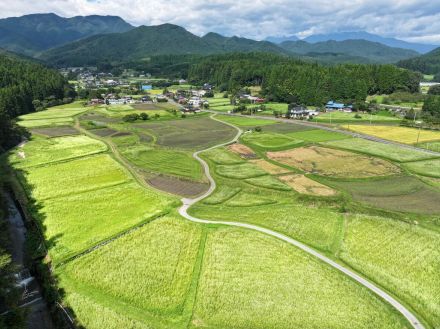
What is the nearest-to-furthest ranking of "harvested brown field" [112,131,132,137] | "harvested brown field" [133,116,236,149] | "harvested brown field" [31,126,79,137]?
"harvested brown field" [133,116,236,149]
"harvested brown field" [31,126,79,137]
"harvested brown field" [112,131,132,137]

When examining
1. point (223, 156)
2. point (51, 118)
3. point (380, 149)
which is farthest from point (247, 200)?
point (51, 118)

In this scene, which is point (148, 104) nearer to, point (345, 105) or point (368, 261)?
point (345, 105)

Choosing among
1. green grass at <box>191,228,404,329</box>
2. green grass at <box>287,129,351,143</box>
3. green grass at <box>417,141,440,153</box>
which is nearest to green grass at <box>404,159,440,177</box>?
green grass at <box>417,141,440,153</box>

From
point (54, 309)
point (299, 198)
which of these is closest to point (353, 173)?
point (299, 198)

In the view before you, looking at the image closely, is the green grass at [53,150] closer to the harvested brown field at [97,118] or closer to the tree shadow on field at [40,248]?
the tree shadow on field at [40,248]

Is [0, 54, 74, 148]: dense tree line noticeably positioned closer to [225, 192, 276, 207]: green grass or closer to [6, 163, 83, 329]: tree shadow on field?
[6, 163, 83, 329]: tree shadow on field

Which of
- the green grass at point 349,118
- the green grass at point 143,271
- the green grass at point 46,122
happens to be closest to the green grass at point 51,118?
the green grass at point 46,122
